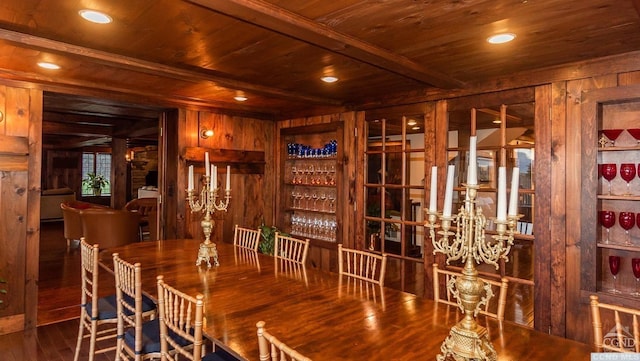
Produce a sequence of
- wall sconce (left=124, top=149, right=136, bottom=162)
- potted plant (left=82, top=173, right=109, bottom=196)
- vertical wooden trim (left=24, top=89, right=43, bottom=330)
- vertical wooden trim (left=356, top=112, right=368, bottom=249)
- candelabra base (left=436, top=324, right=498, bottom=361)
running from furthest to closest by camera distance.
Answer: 1. potted plant (left=82, top=173, right=109, bottom=196)
2. wall sconce (left=124, top=149, right=136, bottom=162)
3. vertical wooden trim (left=356, top=112, right=368, bottom=249)
4. vertical wooden trim (left=24, top=89, right=43, bottom=330)
5. candelabra base (left=436, top=324, right=498, bottom=361)

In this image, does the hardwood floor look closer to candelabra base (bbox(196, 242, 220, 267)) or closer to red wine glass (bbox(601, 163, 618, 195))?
red wine glass (bbox(601, 163, 618, 195))

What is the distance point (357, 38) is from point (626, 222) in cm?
208

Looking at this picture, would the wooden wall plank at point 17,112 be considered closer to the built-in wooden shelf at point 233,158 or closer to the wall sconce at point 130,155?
the built-in wooden shelf at point 233,158

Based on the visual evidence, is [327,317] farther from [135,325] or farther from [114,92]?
[114,92]

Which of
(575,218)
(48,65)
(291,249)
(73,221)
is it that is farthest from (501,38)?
(73,221)

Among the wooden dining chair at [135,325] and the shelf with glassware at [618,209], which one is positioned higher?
the shelf with glassware at [618,209]

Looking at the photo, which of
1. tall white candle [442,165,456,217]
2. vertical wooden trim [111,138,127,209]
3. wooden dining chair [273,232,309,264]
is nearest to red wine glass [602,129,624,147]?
tall white candle [442,165,456,217]

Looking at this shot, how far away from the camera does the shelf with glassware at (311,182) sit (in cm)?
454

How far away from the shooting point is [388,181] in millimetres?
3875

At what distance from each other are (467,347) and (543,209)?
1.87m

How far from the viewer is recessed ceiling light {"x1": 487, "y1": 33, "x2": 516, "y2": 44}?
2.15 meters

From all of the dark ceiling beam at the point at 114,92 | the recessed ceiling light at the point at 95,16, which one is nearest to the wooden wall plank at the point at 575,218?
the recessed ceiling light at the point at 95,16

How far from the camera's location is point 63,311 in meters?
3.95

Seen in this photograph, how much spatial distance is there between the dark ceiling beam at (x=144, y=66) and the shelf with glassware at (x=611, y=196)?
243 cm
